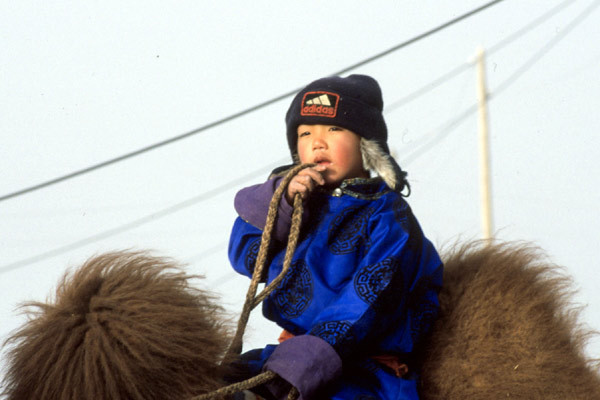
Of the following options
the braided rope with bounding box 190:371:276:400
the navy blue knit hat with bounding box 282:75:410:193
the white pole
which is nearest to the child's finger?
the navy blue knit hat with bounding box 282:75:410:193

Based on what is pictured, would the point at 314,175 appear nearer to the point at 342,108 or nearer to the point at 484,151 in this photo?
the point at 342,108

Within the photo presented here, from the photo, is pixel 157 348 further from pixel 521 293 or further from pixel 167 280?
pixel 521 293

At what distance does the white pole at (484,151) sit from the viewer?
6.34 meters

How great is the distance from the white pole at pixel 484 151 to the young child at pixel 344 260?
4.45 metres

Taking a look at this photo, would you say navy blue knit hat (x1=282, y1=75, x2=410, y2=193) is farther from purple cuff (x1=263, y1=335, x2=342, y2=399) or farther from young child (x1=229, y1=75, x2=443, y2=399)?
purple cuff (x1=263, y1=335, x2=342, y2=399)

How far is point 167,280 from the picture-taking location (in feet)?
5.18

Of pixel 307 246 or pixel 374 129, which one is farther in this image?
pixel 374 129

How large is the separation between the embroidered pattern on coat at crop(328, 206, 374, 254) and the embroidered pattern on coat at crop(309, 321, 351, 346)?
0.22 m

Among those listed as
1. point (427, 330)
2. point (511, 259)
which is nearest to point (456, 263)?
point (511, 259)

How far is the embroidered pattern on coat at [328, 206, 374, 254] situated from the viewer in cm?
179

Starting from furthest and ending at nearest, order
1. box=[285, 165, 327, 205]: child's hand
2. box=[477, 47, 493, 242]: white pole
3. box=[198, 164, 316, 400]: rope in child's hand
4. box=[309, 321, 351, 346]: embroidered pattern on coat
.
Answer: box=[477, 47, 493, 242]: white pole → box=[285, 165, 327, 205]: child's hand → box=[309, 321, 351, 346]: embroidered pattern on coat → box=[198, 164, 316, 400]: rope in child's hand

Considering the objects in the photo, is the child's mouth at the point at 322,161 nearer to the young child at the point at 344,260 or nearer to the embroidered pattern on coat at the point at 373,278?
the young child at the point at 344,260

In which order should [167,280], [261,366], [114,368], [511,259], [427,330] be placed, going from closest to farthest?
[114,368] → [167,280] → [261,366] → [427,330] → [511,259]

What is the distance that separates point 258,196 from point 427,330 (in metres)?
0.55
